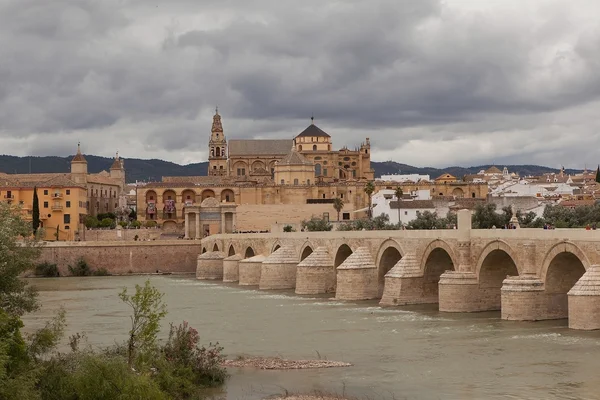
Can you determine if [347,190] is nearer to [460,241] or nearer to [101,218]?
[101,218]

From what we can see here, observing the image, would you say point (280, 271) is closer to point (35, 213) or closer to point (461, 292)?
point (461, 292)

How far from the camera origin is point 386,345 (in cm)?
3039

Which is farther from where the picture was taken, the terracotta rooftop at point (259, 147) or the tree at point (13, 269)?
the terracotta rooftop at point (259, 147)

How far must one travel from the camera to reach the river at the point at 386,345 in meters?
23.9

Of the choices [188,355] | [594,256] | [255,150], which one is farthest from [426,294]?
[255,150]

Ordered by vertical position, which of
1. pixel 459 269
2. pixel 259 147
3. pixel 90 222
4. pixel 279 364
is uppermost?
pixel 259 147

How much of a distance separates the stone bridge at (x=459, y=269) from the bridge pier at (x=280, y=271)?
0.05 meters

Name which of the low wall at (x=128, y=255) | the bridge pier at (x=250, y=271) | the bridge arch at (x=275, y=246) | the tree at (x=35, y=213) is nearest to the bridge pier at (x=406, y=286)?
the bridge arch at (x=275, y=246)

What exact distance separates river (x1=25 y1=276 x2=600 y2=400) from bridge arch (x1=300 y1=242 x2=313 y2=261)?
7904mm

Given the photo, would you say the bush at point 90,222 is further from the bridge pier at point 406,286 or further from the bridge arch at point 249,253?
the bridge pier at point 406,286

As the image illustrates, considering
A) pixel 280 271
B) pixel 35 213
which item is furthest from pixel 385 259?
pixel 35 213

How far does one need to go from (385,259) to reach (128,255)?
125 feet

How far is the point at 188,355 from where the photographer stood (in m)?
25.3

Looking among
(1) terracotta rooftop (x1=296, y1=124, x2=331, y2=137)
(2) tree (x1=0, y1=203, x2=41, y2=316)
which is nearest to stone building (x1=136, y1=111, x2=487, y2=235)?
(1) terracotta rooftop (x1=296, y1=124, x2=331, y2=137)
